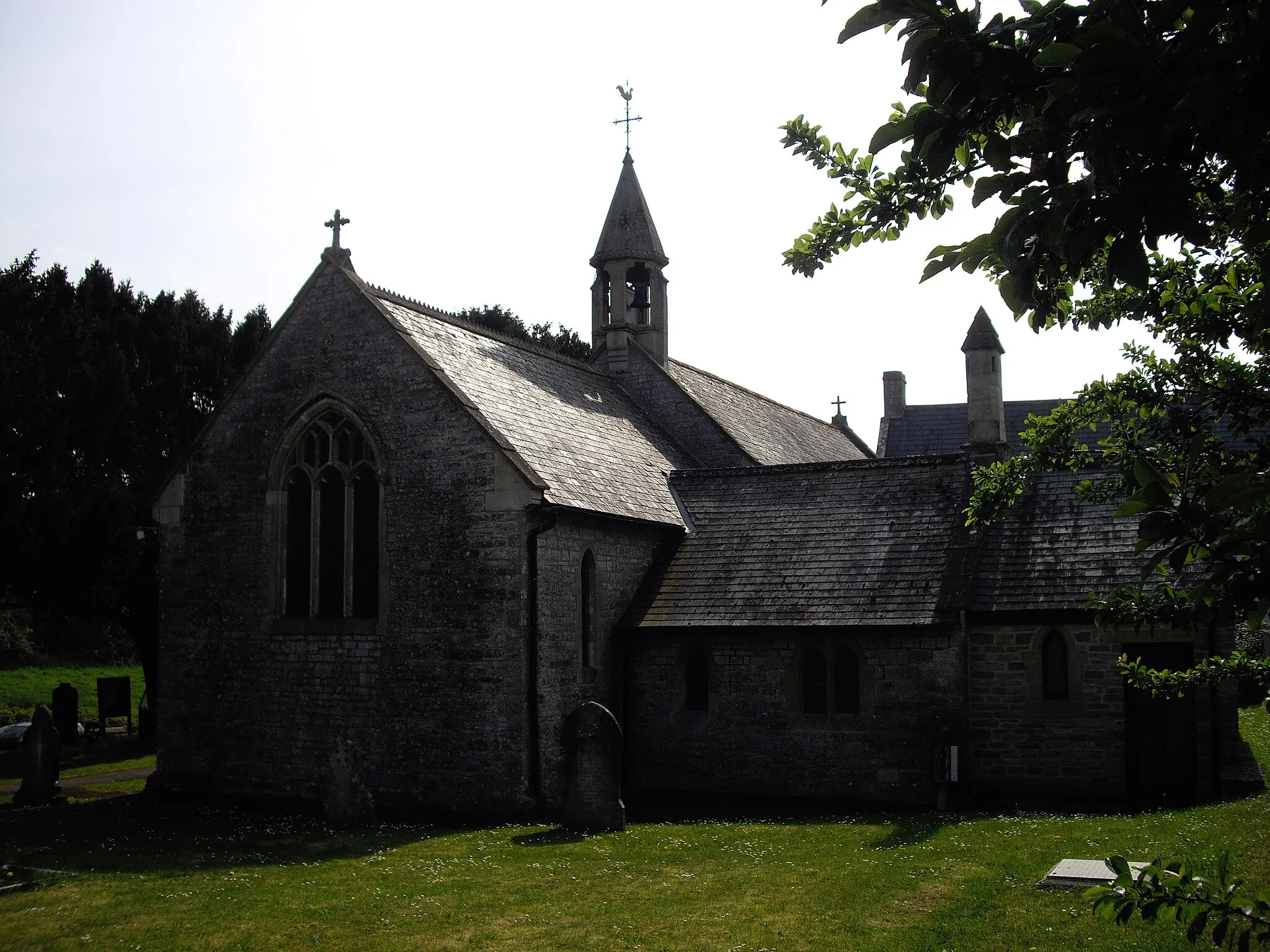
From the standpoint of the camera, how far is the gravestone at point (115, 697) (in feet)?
102

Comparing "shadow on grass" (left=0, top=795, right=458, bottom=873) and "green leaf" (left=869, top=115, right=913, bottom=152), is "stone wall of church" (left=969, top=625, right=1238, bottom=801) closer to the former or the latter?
"shadow on grass" (left=0, top=795, right=458, bottom=873)

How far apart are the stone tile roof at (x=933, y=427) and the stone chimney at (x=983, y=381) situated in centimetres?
1790

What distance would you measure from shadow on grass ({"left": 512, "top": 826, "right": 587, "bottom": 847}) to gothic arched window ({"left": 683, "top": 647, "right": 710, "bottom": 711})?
3869 millimetres

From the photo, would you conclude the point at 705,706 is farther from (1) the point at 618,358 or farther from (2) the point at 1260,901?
(2) the point at 1260,901

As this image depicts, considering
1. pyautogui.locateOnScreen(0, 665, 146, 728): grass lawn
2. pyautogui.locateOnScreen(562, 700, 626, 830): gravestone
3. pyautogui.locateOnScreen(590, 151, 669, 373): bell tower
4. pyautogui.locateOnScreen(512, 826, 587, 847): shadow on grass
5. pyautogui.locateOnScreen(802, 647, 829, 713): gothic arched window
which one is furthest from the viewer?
pyautogui.locateOnScreen(0, 665, 146, 728): grass lawn

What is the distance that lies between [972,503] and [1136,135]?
177 inches

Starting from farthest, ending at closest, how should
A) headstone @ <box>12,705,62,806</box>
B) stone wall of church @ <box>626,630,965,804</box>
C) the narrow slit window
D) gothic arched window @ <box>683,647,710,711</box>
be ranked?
the narrow slit window < gothic arched window @ <box>683,647,710,711</box> < headstone @ <box>12,705,62,806</box> < stone wall of church @ <box>626,630,965,804</box>

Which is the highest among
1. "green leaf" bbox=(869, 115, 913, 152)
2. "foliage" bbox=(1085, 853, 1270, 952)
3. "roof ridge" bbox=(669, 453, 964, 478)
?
"roof ridge" bbox=(669, 453, 964, 478)

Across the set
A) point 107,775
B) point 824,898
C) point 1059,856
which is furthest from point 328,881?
point 107,775

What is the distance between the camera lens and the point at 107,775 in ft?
73.9

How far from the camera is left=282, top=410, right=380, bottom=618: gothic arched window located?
18.0 meters

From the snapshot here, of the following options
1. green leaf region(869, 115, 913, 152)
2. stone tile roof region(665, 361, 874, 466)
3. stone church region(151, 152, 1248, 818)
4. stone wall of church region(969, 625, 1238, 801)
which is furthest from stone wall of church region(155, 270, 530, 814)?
green leaf region(869, 115, 913, 152)

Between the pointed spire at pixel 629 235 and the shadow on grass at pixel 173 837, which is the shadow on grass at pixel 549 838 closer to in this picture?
the shadow on grass at pixel 173 837

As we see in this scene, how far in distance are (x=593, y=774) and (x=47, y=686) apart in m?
30.4
